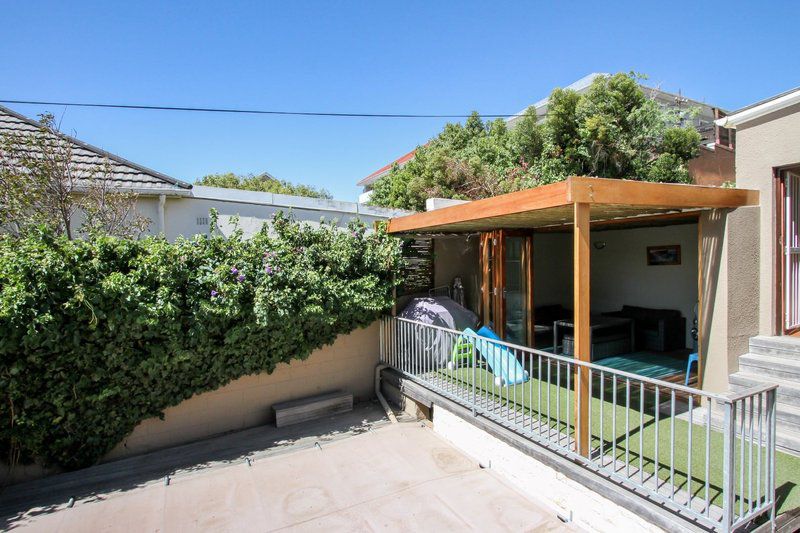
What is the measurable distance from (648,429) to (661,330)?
331 centimetres

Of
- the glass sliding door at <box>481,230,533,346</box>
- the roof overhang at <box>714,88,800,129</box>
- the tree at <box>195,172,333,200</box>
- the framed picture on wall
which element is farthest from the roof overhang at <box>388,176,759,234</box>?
the tree at <box>195,172,333,200</box>

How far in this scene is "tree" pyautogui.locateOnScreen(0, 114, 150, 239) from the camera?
4848mm

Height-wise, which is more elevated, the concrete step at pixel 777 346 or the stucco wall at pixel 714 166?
the stucco wall at pixel 714 166

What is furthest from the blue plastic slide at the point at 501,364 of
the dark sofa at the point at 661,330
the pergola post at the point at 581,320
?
the dark sofa at the point at 661,330

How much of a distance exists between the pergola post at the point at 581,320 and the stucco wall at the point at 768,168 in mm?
2506

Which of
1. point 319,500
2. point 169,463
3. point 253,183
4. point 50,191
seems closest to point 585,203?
point 319,500

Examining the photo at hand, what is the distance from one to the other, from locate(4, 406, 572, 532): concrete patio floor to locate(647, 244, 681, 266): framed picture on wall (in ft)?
16.6

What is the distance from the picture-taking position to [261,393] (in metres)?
5.73

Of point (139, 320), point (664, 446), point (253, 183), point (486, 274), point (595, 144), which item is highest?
point (253, 183)

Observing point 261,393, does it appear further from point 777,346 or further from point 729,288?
point 777,346

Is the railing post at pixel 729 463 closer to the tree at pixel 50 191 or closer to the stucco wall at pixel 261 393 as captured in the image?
the stucco wall at pixel 261 393

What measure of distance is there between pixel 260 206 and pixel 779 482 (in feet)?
23.3

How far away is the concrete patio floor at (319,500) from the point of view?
351 cm

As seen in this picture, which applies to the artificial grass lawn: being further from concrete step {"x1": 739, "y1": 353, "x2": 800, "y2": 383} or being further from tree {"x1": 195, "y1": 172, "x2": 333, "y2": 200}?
tree {"x1": 195, "y1": 172, "x2": 333, "y2": 200}
